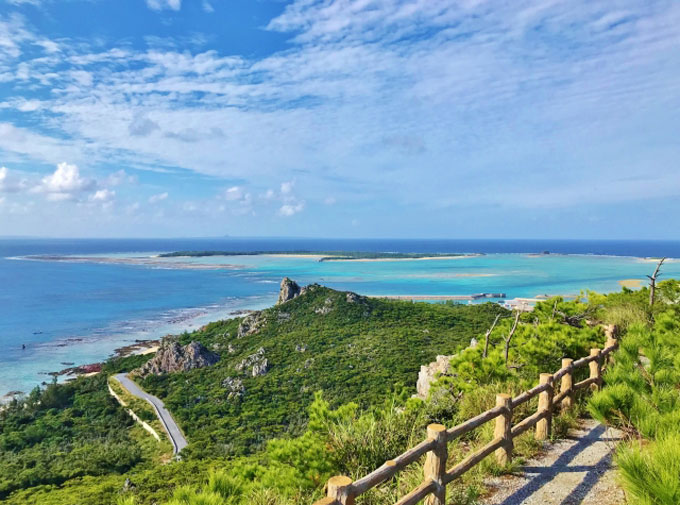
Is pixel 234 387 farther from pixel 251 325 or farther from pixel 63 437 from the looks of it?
pixel 251 325

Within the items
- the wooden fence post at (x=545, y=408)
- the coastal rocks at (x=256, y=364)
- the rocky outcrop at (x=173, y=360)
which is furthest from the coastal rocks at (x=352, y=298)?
the wooden fence post at (x=545, y=408)

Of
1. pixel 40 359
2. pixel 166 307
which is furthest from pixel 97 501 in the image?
pixel 166 307

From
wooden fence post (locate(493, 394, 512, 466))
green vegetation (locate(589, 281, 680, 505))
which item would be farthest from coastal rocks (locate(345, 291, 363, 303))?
wooden fence post (locate(493, 394, 512, 466))

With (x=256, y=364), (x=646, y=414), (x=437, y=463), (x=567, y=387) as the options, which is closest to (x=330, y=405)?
(x=256, y=364)

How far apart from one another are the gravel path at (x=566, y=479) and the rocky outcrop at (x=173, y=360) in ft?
90.3

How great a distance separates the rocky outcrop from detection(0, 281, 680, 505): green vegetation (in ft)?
3.14

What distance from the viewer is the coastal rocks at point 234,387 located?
79.7 feet

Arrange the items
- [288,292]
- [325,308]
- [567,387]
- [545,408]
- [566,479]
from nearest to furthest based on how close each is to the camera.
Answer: [566,479], [545,408], [567,387], [325,308], [288,292]

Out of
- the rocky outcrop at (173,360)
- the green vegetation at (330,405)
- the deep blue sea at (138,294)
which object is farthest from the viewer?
the deep blue sea at (138,294)

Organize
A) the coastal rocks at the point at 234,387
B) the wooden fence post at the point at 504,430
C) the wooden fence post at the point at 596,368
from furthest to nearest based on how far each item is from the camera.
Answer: the coastal rocks at the point at 234,387 < the wooden fence post at the point at 596,368 < the wooden fence post at the point at 504,430

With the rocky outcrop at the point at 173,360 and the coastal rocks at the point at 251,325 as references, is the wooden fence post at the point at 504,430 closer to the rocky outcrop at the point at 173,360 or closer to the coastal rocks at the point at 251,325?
the rocky outcrop at the point at 173,360

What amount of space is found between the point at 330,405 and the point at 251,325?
16988 millimetres

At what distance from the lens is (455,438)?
486 cm

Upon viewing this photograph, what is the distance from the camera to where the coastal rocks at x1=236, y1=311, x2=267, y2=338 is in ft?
119
